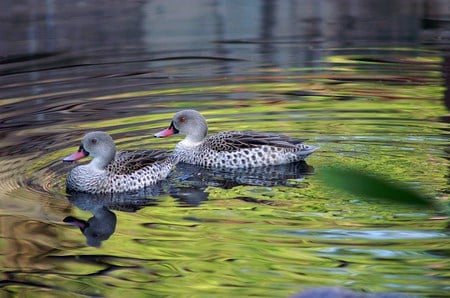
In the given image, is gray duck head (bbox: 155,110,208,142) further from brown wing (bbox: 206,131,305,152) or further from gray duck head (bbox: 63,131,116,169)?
gray duck head (bbox: 63,131,116,169)

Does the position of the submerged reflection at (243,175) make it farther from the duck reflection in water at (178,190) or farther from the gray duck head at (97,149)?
the gray duck head at (97,149)

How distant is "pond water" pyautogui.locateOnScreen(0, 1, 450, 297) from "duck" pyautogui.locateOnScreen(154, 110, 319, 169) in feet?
0.42

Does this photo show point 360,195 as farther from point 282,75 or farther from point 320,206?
point 282,75

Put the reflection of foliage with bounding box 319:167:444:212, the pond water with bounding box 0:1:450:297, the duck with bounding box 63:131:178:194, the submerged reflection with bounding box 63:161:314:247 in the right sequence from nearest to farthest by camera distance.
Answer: the reflection of foliage with bounding box 319:167:444:212, the pond water with bounding box 0:1:450:297, the submerged reflection with bounding box 63:161:314:247, the duck with bounding box 63:131:178:194

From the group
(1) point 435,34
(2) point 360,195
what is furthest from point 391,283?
(1) point 435,34

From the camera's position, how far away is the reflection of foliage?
131 centimetres

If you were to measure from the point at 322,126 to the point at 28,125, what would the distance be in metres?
2.62

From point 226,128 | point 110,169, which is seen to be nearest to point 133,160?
point 110,169

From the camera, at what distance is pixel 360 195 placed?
1313 millimetres

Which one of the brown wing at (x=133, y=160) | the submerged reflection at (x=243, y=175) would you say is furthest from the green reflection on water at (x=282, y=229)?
the brown wing at (x=133, y=160)

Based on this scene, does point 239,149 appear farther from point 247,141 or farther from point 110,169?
point 110,169

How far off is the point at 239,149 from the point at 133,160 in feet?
2.98

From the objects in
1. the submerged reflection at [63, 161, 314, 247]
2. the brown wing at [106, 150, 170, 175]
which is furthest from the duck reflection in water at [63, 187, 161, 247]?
the brown wing at [106, 150, 170, 175]

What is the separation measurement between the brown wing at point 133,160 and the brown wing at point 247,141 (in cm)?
53
